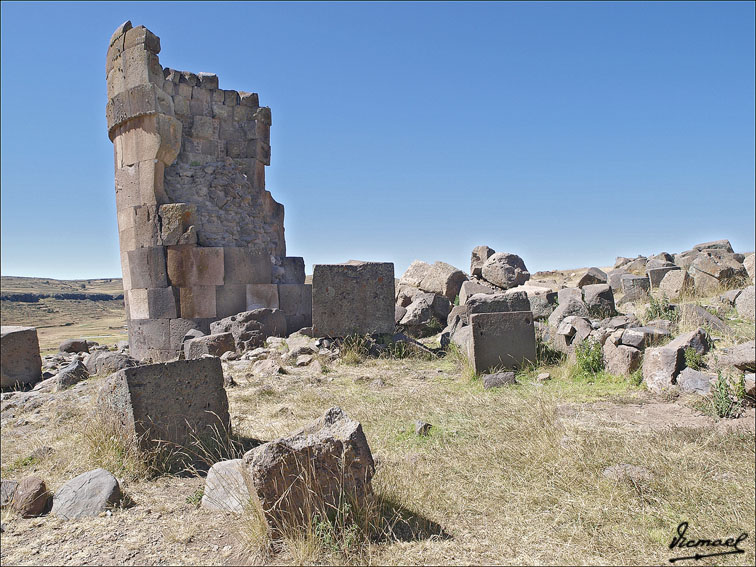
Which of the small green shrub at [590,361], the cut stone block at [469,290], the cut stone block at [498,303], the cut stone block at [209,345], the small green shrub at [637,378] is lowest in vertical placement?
the small green shrub at [637,378]

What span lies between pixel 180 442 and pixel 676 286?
28.8ft

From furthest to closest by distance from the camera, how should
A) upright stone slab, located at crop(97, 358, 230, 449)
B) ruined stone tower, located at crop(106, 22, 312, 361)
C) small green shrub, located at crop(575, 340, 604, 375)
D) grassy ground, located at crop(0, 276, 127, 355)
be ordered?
grassy ground, located at crop(0, 276, 127, 355)
ruined stone tower, located at crop(106, 22, 312, 361)
small green shrub, located at crop(575, 340, 604, 375)
upright stone slab, located at crop(97, 358, 230, 449)

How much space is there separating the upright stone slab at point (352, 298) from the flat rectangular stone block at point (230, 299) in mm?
2094

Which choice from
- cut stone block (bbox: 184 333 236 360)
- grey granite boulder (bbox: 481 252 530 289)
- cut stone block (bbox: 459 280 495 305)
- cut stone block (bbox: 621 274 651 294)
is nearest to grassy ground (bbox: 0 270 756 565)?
cut stone block (bbox: 184 333 236 360)

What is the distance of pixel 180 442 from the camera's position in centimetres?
410

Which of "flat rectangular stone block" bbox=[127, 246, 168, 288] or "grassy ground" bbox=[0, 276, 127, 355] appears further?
"grassy ground" bbox=[0, 276, 127, 355]

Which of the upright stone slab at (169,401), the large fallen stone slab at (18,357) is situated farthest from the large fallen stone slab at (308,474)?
the large fallen stone slab at (18,357)

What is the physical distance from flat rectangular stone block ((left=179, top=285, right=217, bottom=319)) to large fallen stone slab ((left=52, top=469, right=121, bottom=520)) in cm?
636

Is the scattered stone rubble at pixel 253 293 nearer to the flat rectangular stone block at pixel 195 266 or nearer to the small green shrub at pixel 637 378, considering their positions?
the flat rectangular stone block at pixel 195 266

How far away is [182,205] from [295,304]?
2870 mm

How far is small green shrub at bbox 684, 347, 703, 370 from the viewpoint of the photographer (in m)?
5.32

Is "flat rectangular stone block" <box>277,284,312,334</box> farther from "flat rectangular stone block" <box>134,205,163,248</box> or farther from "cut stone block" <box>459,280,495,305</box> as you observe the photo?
"cut stone block" <box>459,280,495,305</box>

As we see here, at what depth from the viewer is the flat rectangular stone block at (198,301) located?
9.63 metres

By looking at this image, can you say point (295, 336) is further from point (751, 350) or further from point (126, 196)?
point (751, 350)
